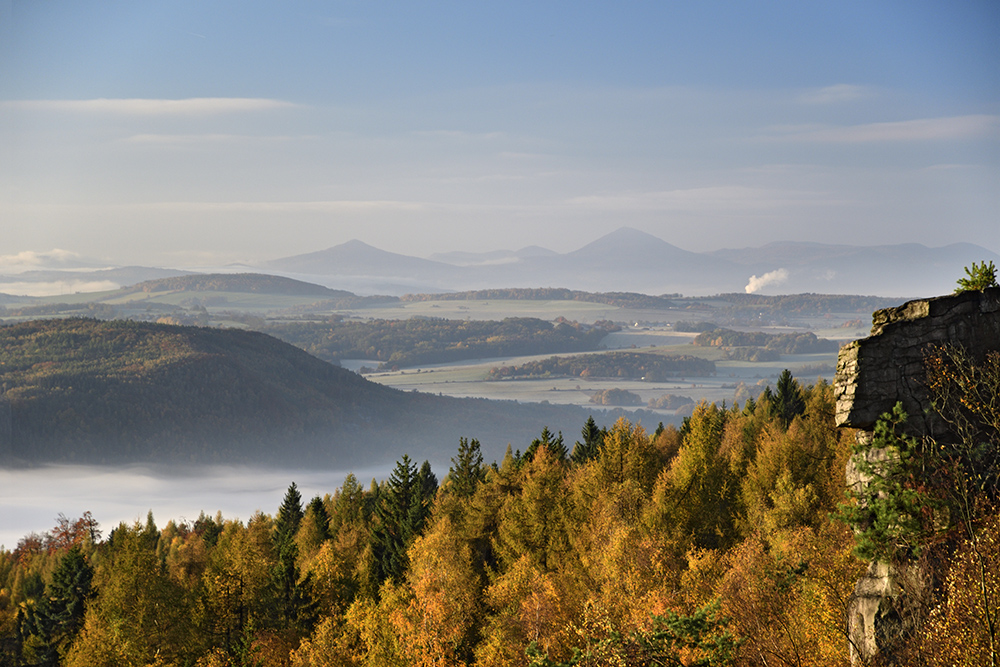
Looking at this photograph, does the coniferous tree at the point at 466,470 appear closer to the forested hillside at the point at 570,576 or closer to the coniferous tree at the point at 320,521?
the forested hillside at the point at 570,576

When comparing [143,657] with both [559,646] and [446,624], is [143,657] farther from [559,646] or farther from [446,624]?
[559,646]

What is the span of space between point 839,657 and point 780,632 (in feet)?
9.67

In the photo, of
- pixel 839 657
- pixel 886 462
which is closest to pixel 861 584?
pixel 839 657

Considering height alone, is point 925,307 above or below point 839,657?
above

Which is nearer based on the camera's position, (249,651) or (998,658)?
(998,658)

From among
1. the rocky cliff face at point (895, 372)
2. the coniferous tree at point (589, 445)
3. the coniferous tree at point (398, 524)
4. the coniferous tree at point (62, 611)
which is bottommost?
the coniferous tree at point (62, 611)

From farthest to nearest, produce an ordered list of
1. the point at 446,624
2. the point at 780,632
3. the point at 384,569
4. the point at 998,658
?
the point at 384,569 → the point at 446,624 → the point at 780,632 → the point at 998,658

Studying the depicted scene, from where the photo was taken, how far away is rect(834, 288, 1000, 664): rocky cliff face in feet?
89.7

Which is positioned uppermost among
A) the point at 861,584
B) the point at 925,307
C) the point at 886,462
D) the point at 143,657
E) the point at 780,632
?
the point at 925,307

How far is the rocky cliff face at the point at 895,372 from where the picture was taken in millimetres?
27344

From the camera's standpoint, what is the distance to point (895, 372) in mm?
27750

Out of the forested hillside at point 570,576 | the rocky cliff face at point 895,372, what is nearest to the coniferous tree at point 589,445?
the forested hillside at point 570,576

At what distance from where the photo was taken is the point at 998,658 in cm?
2150

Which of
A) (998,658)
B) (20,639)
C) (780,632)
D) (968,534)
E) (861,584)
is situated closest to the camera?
(998,658)
